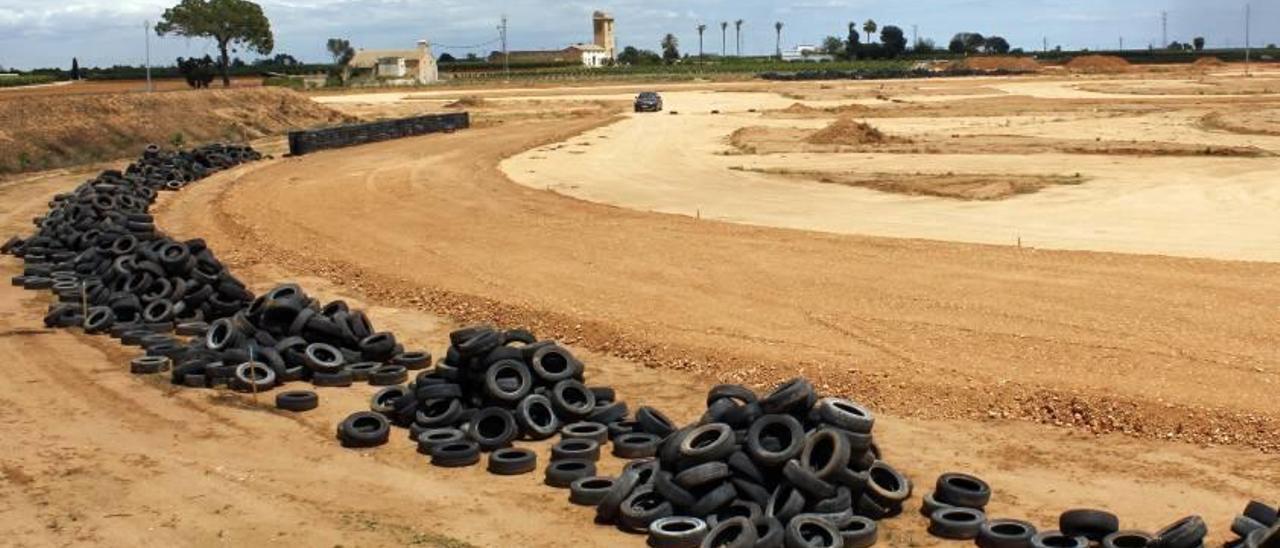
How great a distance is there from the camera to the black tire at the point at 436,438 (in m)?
12.6

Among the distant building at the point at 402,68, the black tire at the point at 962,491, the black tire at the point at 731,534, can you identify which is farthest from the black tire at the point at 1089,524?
the distant building at the point at 402,68

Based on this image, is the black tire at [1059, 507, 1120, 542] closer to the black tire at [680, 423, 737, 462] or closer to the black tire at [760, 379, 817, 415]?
the black tire at [760, 379, 817, 415]

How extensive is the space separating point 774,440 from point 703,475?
773mm

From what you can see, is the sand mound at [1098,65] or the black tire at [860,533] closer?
the black tire at [860,533]

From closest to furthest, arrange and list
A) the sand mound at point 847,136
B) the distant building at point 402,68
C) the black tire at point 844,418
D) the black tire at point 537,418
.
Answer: the black tire at point 844,418 < the black tire at point 537,418 < the sand mound at point 847,136 < the distant building at point 402,68

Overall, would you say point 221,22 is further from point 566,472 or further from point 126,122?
point 566,472

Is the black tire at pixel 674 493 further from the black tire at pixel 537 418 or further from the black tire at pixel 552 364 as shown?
the black tire at pixel 552 364

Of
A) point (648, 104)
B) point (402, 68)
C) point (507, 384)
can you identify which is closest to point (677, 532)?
point (507, 384)

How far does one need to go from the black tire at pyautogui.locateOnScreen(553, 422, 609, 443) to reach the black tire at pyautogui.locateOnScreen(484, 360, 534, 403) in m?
0.67

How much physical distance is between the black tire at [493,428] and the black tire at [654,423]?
130 centimetres

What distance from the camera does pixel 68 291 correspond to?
2114 centimetres

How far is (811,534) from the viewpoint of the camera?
9852 mm

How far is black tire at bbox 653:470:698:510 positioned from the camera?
10.4 metres

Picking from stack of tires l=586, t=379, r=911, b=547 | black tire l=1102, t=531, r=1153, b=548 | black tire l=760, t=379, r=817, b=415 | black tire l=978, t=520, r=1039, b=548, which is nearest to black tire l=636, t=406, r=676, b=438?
stack of tires l=586, t=379, r=911, b=547
